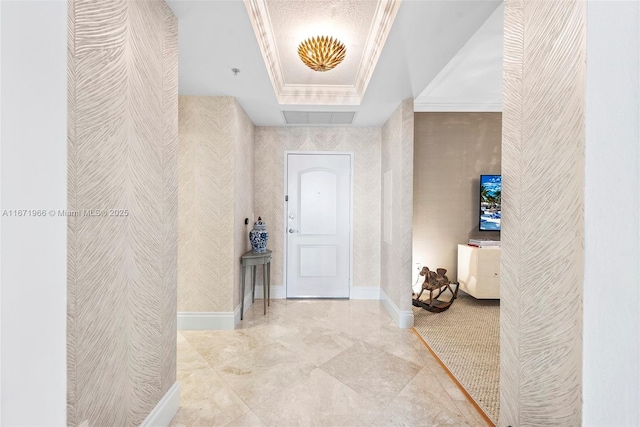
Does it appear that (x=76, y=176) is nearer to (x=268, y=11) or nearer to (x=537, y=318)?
(x=268, y=11)

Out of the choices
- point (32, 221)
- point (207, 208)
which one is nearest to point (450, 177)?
point (207, 208)

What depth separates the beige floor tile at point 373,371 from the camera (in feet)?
6.60

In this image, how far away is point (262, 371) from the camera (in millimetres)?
2250

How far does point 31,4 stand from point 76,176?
0.74 metres

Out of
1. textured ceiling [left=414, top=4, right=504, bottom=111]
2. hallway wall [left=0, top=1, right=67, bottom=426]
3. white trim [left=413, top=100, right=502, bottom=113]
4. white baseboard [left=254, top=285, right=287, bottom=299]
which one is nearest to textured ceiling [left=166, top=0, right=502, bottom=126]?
textured ceiling [left=414, top=4, right=504, bottom=111]

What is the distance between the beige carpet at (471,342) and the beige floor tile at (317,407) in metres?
0.74

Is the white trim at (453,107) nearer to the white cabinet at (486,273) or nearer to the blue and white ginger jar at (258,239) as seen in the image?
the white cabinet at (486,273)

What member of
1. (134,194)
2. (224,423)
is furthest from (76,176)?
(224,423)

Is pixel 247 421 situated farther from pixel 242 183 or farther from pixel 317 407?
pixel 242 183

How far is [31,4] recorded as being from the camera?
1.47 feet

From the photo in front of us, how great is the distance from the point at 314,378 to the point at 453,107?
3700mm

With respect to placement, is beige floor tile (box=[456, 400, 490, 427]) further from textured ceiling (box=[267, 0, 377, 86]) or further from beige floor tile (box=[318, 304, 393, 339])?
textured ceiling (box=[267, 0, 377, 86])

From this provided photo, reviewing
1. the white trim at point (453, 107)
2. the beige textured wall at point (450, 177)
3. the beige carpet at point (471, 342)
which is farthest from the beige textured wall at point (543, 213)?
the beige textured wall at point (450, 177)

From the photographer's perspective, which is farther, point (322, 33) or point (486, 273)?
point (486, 273)
